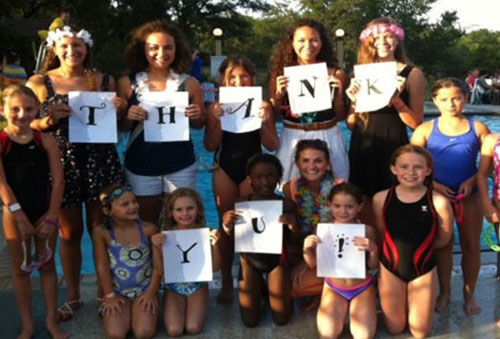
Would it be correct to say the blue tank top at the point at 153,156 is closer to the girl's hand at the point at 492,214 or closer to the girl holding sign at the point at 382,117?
the girl holding sign at the point at 382,117

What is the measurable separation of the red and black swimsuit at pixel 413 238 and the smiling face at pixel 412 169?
12cm

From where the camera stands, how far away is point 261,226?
11.5 feet

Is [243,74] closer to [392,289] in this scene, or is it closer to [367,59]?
[367,59]

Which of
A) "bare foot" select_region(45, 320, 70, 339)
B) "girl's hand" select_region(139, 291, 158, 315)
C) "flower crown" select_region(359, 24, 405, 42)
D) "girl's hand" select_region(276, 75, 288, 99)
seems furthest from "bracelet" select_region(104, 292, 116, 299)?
"flower crown" select_region(359, 24, 405, 42)

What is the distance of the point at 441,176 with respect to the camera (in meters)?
3.59

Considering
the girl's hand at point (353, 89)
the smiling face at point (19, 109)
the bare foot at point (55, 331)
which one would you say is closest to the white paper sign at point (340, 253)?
the girl's hand at point (353, 89)

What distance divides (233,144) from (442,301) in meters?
1.82

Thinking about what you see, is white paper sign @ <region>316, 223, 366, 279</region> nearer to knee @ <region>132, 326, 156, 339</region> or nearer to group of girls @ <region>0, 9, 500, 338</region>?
group of girls @ <region>0, 9, 500, 338</region>

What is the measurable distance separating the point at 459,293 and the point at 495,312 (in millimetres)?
356

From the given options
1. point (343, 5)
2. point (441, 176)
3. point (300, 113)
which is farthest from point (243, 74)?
point (343, 5)

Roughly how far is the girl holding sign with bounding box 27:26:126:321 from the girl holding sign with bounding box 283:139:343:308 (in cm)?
121

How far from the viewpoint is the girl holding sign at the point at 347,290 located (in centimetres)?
333

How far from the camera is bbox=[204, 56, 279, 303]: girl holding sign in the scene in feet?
12.4

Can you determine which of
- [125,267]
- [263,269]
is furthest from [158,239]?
[263,269]
